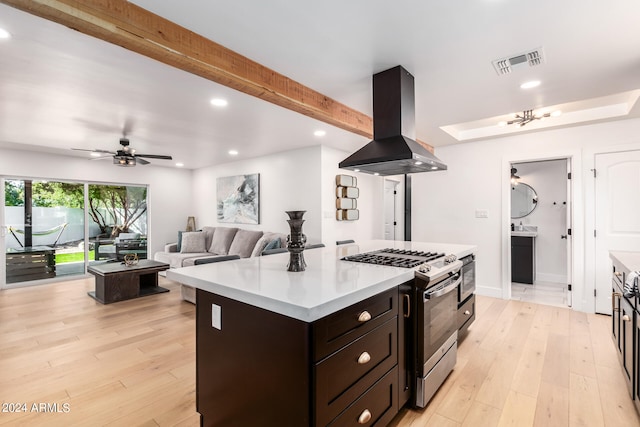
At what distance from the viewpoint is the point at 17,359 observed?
2.58 meters

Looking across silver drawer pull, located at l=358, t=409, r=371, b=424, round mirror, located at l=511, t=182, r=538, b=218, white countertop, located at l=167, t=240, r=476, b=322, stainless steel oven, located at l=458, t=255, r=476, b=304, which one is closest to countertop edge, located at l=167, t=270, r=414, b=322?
white countertop, located at l=167, t=240, r=476, b=322

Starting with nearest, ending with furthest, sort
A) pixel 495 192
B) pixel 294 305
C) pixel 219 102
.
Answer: pixel 294 305, pixel 219 102, pixel 495 192

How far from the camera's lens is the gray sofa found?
16.3ft

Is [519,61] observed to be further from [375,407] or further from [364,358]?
[375,407]

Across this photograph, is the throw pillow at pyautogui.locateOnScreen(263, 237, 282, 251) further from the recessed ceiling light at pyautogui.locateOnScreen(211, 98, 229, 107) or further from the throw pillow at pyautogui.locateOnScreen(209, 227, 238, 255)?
the recessed ceiling light at pyautogui.locateOnScreen(211, 98, 229, 107)

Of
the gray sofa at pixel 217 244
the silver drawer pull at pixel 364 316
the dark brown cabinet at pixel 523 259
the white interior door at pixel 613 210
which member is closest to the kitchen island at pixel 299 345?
the silver drawer pull at pixel 364 316

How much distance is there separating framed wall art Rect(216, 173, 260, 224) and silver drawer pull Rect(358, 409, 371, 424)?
4.56m

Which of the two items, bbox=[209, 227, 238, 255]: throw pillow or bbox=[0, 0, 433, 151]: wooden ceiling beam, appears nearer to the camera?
bbox=[0, 0, 433, 151]: wooden ceiling beam

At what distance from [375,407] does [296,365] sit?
2.13 ft

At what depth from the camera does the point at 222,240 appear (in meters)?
6.01

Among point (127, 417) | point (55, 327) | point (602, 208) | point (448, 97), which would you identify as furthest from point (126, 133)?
point (602, 208)

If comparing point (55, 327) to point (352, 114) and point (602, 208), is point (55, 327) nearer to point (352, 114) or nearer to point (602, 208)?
point (352, 114)

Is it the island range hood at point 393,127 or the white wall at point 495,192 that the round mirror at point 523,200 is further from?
the island range hood at point 393,127

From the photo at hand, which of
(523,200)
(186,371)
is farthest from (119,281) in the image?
(523,200)
